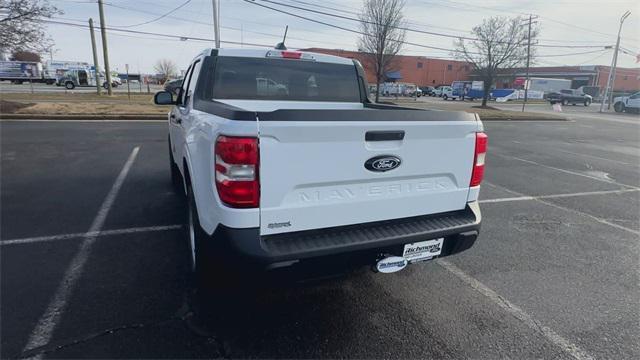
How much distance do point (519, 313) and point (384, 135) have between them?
189 centimetres

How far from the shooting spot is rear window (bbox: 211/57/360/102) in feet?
12.1

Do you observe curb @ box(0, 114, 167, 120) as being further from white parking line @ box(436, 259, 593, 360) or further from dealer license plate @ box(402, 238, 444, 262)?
dealer license plate @ box(402, 238, 444, 262)

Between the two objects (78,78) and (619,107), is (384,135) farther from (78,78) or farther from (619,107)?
(78,78)

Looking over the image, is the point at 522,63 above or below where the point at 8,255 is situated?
above

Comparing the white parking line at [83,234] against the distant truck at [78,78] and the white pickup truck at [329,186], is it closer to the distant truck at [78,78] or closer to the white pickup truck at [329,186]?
the white pickup truck at [329,186]

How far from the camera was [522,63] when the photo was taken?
1273 inches

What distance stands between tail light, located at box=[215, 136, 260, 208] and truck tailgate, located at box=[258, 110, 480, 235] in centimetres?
5

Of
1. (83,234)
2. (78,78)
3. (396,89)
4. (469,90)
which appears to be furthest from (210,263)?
(469,90)

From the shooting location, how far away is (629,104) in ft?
111

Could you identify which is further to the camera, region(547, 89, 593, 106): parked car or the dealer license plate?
region(547, 89, 593, 106): parked car

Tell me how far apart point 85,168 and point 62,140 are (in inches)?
143

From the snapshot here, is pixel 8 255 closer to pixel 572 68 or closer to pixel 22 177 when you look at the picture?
pixel 22 177

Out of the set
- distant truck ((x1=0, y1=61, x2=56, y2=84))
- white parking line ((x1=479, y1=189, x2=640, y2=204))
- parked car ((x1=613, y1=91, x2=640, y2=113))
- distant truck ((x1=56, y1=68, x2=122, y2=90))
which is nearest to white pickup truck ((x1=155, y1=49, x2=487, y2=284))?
white parking line ((x1=479, y1=189, x2=640, y2=204))

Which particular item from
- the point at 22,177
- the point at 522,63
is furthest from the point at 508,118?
the point at 22,177
